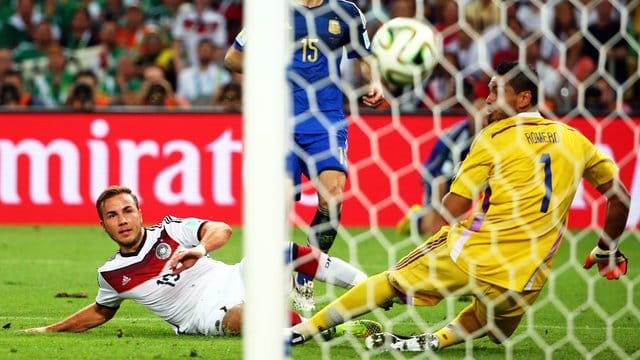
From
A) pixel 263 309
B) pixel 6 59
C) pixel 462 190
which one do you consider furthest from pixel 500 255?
pixel 6 59

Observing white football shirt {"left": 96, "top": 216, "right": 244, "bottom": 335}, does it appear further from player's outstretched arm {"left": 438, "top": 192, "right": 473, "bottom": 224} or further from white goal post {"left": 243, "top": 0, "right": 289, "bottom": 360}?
white goal post {"left": 243, "top": 0, "right": 289, "bottom": 360}

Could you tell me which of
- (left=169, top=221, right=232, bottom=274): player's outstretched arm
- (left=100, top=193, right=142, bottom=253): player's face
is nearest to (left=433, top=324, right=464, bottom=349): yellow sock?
(left=169, top=221, right=232, bottom=274): player's outstretched arm

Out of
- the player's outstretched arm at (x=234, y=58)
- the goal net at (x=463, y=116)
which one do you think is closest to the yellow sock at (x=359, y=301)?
the player's outstretched arm at (x=234, y=58)

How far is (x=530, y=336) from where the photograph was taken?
19.0ft

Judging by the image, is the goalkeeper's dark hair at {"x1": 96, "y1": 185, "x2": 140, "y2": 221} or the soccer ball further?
the goalkeeper's dark hair at {"x1": 96, "y1": 185, "x2": 140, "y2": 221}

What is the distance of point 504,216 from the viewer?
492 centimetres

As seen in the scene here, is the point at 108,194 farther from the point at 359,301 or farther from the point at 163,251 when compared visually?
the point at 359,301

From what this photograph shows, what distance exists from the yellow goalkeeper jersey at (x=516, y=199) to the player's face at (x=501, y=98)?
53mm

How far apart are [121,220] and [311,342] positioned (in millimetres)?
1096

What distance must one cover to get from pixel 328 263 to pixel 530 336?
1180 millimetres

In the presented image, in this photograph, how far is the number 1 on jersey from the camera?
4922 mm

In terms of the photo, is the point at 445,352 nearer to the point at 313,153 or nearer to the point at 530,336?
the point at 530,336

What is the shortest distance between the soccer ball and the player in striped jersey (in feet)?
4.06

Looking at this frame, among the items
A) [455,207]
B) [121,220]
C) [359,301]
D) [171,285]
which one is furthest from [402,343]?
[121,220]
